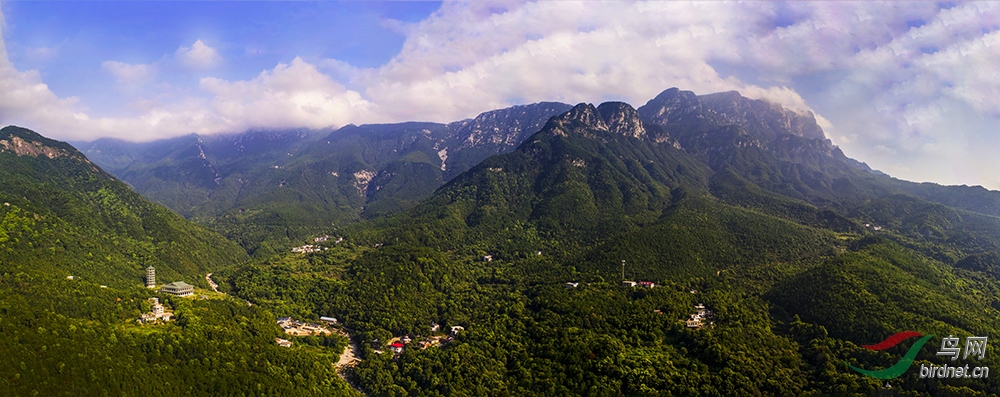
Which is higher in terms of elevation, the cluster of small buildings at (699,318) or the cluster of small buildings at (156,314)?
the cluster of small buildings at (156,314)

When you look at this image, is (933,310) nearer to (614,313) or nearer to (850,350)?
(850,350)

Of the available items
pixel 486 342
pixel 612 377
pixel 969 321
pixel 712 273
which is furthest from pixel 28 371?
pixel 969 321

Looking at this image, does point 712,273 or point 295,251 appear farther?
point 295,251

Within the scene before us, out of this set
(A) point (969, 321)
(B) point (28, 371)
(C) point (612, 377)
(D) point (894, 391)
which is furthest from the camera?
(A) point (969, 321)

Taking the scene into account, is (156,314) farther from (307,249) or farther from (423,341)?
(307,249)

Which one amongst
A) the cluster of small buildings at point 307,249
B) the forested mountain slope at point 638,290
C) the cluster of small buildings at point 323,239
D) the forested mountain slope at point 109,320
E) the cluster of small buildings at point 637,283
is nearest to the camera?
the forested mountain slope at point 109,320

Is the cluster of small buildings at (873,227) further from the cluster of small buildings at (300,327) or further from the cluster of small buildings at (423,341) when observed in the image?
the cluster of small buildings at (300,327)

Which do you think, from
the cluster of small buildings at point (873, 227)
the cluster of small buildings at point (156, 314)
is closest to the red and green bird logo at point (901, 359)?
the cluster of small buildings at point (156, 314)

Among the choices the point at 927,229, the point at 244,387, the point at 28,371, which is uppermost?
the point at 927,229
